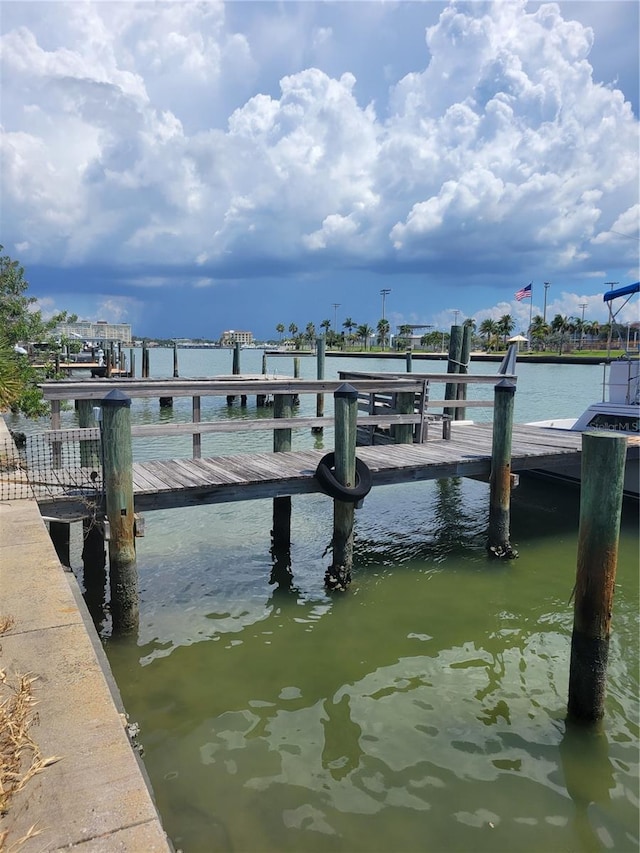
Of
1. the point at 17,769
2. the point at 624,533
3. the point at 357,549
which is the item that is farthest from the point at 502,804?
the point at 624,533

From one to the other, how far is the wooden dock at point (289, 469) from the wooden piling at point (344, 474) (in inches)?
16.4

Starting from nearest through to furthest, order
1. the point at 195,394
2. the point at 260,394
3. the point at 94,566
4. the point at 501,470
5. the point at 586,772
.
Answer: the point at 586,772 < the point at 94,566 < the point at 195,394 < the point at 501,470 < the point at 260,394

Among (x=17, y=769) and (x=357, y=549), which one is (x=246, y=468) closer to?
(x=357, y=549)

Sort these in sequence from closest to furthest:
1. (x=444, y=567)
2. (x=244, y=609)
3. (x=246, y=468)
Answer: (x=244, y=609), (x=246, y=468), (x=444, y=567)

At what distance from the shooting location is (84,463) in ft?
28.4

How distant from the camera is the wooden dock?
275 inches

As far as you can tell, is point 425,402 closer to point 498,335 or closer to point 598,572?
point 598,572

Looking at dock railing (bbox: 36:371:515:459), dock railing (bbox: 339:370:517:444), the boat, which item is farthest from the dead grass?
the boat

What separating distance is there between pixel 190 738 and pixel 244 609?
2329mm

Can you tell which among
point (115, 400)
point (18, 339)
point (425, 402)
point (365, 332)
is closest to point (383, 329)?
point (365, 332)

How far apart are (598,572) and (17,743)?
14.7 ft

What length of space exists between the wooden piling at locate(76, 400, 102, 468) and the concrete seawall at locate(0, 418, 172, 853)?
12.5ft

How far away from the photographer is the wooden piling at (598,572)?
5.18 m

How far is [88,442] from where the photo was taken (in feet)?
28.0
